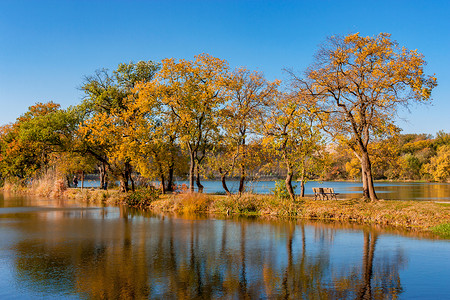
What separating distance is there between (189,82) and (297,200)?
1503 cm

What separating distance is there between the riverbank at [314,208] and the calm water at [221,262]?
2715 mm

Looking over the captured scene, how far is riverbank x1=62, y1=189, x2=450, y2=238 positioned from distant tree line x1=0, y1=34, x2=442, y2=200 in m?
1.80

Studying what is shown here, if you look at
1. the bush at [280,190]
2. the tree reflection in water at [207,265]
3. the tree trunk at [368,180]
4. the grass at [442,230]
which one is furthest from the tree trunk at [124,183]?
the grass at [442,230]

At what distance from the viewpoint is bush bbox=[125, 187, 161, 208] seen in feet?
127

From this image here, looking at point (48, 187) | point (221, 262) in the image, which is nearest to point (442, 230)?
point (221, 262)

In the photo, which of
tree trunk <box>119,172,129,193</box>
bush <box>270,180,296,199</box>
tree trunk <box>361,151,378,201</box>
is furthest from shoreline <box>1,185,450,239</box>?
tree trunk <box>119,172,129,193</box>

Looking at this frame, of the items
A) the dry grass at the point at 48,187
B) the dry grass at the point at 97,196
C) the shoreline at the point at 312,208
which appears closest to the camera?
the shoreline at the point at 312,208

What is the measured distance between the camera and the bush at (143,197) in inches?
1524

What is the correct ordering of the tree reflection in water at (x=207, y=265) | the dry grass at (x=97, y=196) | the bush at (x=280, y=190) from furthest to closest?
1. the dry grass at (x=97, y=196)
2. the bush at (x=280, y=190)
3. the tree reflection in water at (x=207, y=265)

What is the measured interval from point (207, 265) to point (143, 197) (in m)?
25.0

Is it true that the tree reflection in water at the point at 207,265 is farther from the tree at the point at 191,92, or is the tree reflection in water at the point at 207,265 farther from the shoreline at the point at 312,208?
the tree at the point at 191,92

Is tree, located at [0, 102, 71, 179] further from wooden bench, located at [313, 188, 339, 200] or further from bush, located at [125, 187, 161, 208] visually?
wooden bench, located at [313, 188, 339, 200]

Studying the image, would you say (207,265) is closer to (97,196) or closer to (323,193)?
(323,193)

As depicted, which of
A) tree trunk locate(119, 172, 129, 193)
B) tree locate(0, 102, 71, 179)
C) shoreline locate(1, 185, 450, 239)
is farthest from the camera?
tree locate(0, 102, 71, 179)
